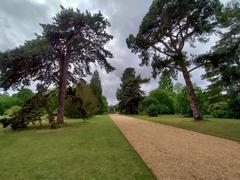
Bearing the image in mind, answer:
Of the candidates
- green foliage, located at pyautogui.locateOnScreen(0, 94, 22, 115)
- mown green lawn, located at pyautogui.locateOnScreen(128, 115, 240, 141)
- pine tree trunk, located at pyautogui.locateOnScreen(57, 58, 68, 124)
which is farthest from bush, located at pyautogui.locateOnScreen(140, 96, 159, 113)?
green foliage, located at pyautogui.locateOnScreen(0, 94, 22, 115)

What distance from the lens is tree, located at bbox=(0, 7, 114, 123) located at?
13680 millimetres

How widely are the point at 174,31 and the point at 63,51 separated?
10.2 metres

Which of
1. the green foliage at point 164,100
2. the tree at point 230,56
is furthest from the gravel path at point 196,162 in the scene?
the green foliage at point 164,100

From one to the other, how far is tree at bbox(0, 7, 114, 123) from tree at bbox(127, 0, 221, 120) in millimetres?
3757

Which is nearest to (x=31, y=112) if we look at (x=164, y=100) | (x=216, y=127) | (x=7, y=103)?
(x=216, y=127)

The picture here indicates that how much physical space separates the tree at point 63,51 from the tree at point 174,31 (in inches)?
148

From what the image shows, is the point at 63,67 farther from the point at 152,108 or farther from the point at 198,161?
the point at 152,108

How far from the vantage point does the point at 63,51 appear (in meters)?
16.8

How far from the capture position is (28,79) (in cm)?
1577

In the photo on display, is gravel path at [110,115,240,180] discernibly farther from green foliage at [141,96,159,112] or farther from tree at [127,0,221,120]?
green foliage at [141,96,159,112]

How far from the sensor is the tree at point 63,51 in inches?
539

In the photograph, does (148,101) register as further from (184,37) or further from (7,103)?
(7,103)

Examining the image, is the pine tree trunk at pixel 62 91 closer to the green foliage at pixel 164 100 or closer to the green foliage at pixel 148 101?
the green foliage at pixel 148 101

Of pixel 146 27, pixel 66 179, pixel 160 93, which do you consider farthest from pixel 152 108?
pixel 66 179
